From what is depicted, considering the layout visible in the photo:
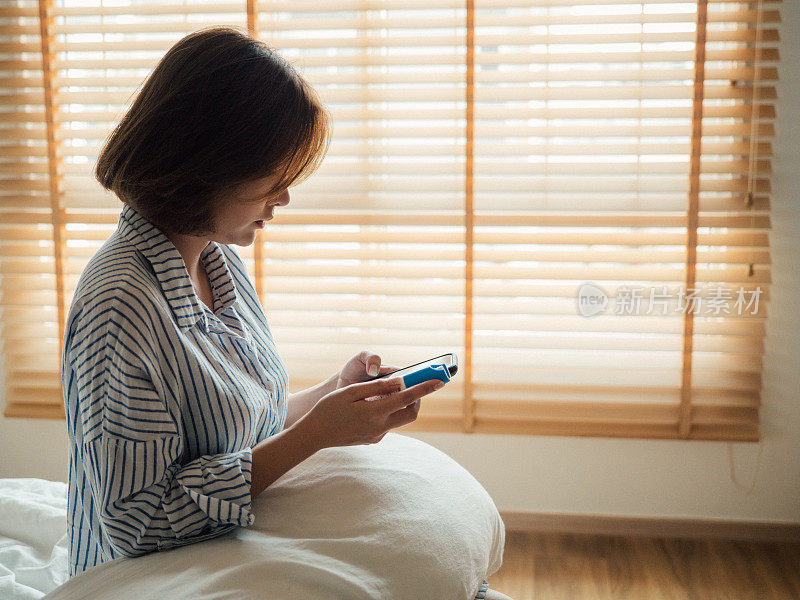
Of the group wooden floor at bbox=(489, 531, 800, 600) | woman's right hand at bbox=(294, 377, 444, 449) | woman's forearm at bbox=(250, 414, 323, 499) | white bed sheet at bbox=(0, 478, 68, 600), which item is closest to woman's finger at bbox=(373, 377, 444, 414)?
woman's right hand at bbox=(294, 377, 444, 449)

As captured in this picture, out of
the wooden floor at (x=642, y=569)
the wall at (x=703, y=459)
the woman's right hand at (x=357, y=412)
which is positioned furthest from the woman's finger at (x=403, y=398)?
the wall at (x=703, y=459)

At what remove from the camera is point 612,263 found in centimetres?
227

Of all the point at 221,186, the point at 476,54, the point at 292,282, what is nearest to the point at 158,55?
the point at 292,282

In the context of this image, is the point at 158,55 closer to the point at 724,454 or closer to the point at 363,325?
the point at 363,325

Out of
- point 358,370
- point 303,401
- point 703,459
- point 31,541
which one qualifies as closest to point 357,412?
point 358,370

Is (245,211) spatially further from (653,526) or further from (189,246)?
(653,526)

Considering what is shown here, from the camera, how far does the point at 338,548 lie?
98 centimetres

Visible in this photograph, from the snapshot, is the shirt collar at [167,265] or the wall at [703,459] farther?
the wall at [703,459]

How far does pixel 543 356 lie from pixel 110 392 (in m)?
1.60

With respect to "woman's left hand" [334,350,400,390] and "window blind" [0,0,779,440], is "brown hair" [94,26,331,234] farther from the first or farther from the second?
"window blind" [0,0,779,440]

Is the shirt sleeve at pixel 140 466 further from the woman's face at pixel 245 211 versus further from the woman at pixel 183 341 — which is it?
the woman's face at pixel 245 211

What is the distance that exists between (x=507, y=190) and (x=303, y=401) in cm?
107

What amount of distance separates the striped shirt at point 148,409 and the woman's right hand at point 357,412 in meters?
0.10

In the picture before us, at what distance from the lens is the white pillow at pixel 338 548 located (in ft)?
3.04
